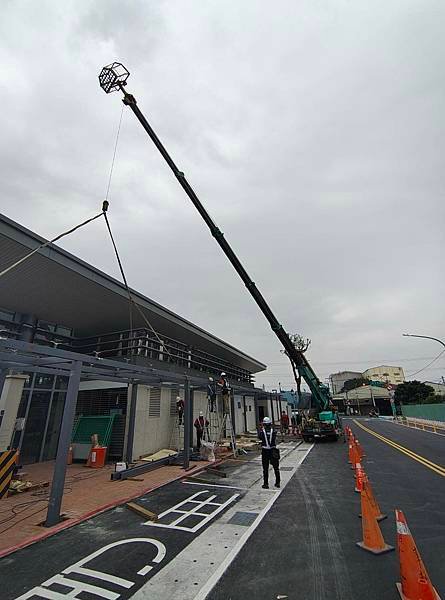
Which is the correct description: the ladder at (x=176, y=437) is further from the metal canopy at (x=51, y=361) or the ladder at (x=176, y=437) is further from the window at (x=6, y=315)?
the window at (x=6, y=315)

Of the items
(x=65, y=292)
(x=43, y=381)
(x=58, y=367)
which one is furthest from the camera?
(x=43, y=381)

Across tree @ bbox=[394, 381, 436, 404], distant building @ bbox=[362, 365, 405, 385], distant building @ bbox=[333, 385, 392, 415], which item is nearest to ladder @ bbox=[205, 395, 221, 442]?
tree @ bbox=[394, 381, 436, 404]

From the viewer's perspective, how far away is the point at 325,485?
9.38 metres

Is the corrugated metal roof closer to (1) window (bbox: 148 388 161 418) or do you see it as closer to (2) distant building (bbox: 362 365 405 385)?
(1) window (bbox: 148 388 161 418)

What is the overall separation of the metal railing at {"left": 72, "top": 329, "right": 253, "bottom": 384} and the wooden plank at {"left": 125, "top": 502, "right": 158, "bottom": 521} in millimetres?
4223

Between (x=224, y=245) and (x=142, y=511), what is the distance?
11478 millimetres

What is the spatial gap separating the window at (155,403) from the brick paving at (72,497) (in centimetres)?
318

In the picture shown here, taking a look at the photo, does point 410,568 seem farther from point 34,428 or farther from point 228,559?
point 34,428

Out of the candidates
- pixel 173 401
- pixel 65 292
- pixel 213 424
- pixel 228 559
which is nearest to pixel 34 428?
pixel 65 292

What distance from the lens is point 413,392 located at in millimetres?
65875

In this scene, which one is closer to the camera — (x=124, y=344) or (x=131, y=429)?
(x=131, y=429)

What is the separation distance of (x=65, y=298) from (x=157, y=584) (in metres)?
12.5

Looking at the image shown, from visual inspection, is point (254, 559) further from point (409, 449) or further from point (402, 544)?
point (409, 449)

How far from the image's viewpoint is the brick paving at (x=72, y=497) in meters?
6.14
